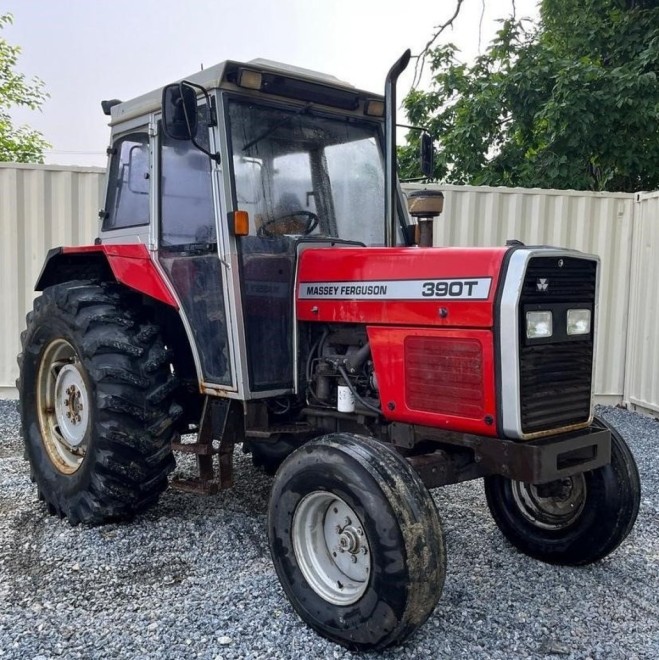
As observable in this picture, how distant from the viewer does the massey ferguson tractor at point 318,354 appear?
2613 mm

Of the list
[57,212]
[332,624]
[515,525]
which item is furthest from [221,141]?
[57,212]

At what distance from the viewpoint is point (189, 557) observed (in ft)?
11.2

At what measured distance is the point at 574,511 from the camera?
3.38 meters

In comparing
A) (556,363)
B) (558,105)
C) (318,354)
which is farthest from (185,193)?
(558,105)

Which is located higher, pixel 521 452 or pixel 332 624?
pixel 521 452

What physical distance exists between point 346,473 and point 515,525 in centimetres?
142

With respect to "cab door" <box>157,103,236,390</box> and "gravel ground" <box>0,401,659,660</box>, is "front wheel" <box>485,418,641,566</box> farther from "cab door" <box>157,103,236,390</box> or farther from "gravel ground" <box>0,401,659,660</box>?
"cab door" <box>157,103,236,390</box>

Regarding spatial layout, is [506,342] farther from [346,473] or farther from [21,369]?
[21,369]

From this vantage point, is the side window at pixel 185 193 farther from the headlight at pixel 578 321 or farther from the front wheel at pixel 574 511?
the front wheel at pixel 574 511

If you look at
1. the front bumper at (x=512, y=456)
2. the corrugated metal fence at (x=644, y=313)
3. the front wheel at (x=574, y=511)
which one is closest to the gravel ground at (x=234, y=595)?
the front wheel at (x=574, y=511)

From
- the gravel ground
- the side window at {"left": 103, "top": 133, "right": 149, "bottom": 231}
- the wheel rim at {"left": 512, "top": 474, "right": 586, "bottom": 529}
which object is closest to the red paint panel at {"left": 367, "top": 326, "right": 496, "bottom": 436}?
the gravel ground

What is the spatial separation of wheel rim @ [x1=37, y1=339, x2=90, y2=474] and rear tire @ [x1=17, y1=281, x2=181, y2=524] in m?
0.01

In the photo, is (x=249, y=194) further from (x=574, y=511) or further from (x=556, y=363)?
(x=574, y=511)

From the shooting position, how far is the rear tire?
3.49 m
